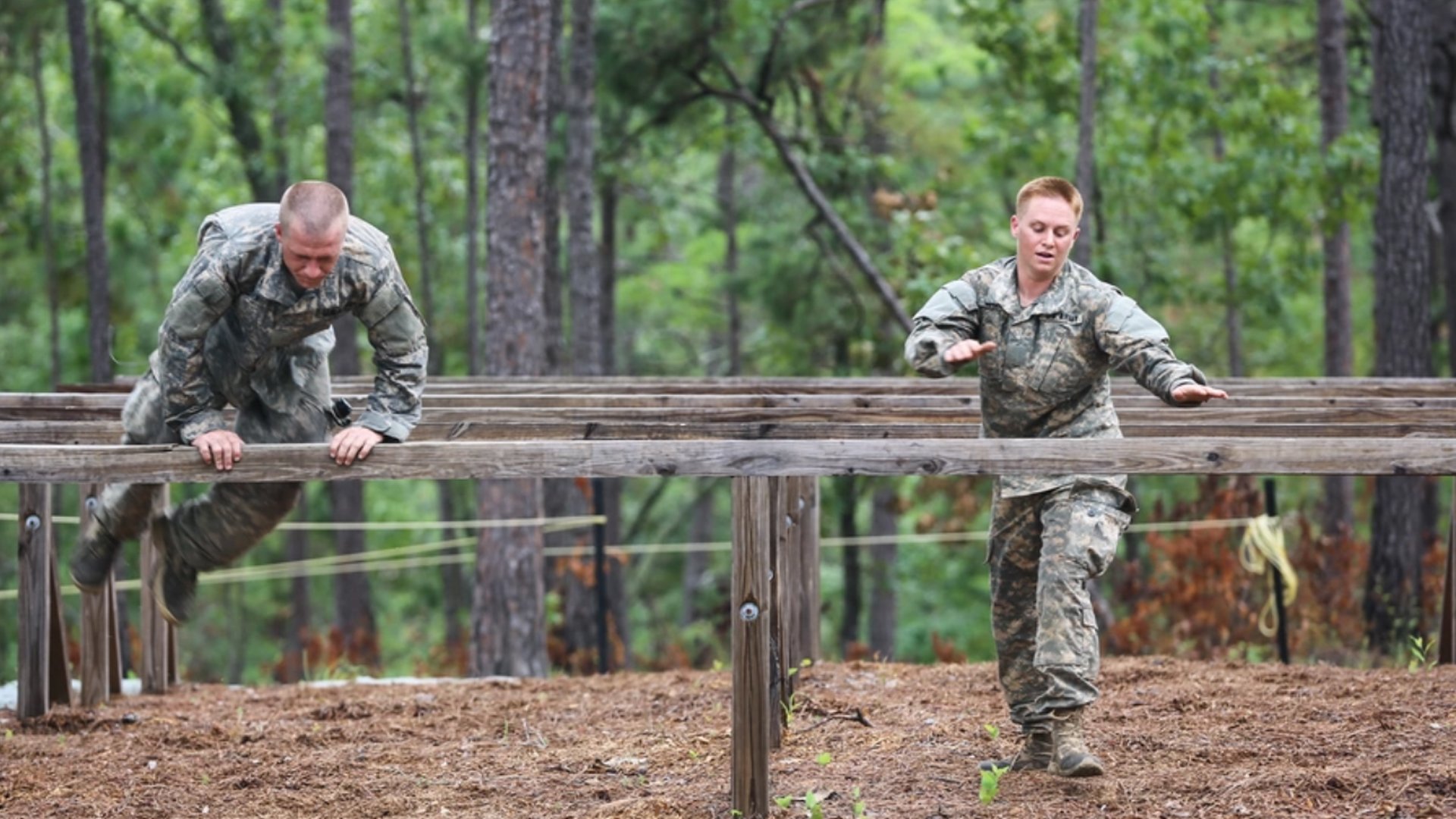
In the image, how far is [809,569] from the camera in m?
8.20

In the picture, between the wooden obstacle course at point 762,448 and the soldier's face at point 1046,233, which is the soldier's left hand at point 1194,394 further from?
the soldier's face at point 1046,233

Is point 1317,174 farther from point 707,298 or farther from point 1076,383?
point 707,298

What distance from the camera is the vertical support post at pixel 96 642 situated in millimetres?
7902

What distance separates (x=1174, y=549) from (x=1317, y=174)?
401 centimetres

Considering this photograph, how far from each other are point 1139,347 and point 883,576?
17.3 meters

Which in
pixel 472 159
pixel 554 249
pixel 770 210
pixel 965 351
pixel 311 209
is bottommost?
pixel 965 351

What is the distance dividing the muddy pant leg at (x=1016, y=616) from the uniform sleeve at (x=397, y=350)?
6.59ft

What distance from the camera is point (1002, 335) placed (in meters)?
5.17

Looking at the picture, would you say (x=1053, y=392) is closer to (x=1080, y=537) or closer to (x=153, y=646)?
(x=1080, y=537)

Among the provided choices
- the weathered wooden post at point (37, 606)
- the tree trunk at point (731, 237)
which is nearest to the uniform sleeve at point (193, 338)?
the weathered wooden post at point (37, 606)

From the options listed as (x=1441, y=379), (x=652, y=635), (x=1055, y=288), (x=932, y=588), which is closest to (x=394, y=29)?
(x=652, y=635)

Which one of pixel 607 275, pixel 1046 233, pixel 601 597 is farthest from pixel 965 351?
pixel 607 275

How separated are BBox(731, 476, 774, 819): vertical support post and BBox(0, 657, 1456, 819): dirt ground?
0.20 m

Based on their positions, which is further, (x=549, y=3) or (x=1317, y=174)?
(x=1317, y=174)
